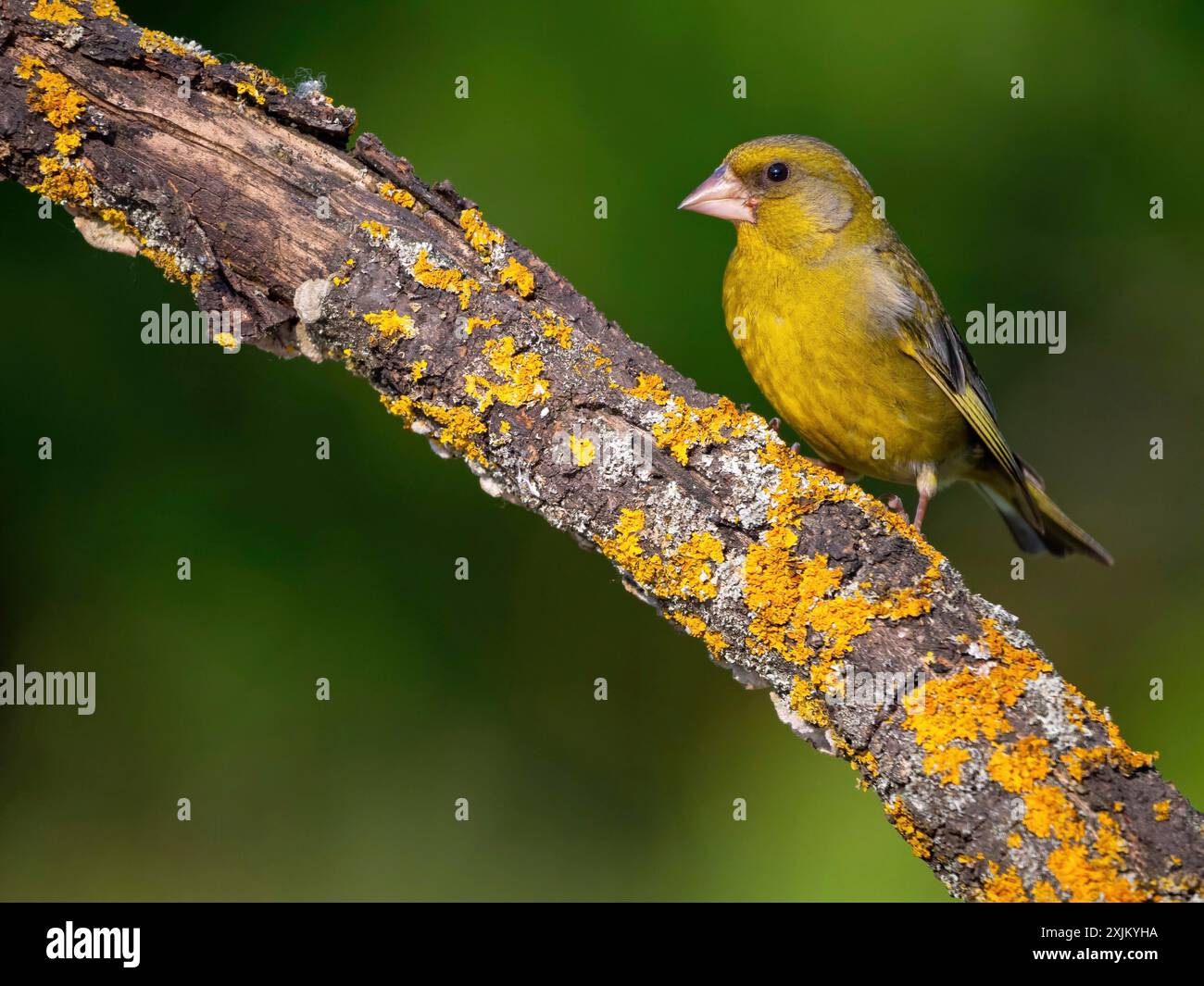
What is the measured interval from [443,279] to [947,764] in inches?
59.3

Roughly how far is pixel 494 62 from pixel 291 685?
2327 millimetres

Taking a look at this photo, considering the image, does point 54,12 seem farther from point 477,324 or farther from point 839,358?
point 839,358

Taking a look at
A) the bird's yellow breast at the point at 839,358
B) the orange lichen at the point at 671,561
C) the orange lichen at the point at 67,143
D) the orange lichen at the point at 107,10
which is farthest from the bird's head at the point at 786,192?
the orange lichen at the point at 67,143

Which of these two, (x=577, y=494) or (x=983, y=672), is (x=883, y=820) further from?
(x=577, y=494)

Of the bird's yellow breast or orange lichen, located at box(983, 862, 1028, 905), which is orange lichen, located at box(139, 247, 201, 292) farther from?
orange lichen, located at box(983, 862, 1028, 905)

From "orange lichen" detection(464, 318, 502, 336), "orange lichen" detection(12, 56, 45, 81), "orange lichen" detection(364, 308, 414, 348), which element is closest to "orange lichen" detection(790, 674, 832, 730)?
"orange lichen" detection(464, 318, 502, 336)

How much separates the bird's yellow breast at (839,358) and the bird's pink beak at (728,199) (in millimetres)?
103

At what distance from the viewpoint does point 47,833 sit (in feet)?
13.4

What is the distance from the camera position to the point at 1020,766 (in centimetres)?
234

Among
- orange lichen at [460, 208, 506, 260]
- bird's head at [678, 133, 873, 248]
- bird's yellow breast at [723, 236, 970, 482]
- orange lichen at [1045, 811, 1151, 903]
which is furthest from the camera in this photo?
bird's head at [678, 133, 873, 248]

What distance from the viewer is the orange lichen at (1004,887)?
228cm

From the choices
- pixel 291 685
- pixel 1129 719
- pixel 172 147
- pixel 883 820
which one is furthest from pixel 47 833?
pixel 1129 719

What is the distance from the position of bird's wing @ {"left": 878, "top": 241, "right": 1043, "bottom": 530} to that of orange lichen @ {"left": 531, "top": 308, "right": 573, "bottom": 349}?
140 cm

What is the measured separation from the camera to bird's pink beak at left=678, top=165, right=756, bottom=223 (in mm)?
3992
